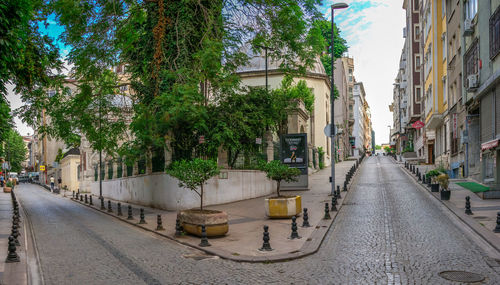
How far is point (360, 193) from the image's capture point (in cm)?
2425

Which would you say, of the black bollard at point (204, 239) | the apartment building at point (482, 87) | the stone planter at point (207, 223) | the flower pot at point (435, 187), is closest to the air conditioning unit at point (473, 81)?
the apartment building at point (482, 87)

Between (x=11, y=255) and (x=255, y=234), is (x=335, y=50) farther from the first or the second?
(x=11, y=255)

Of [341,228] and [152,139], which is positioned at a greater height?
[152,139]

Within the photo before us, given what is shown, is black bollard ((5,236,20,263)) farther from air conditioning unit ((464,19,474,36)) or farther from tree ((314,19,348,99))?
tree ((314,19,348,99))

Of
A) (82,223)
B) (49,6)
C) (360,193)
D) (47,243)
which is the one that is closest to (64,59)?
(49,6)

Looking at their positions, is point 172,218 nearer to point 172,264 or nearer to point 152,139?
point 152,139

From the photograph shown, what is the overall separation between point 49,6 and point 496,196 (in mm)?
20337

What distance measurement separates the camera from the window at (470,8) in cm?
2561

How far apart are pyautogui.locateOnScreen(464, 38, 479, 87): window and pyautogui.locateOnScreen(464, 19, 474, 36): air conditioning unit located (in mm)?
823

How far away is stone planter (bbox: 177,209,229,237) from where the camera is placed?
41.4 feet

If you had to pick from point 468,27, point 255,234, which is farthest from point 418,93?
point 255,234

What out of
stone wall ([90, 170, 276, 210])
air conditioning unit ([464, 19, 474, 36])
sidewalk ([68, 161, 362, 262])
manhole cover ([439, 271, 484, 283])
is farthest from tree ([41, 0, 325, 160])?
manhole cover ([439, 271, 484, 283])

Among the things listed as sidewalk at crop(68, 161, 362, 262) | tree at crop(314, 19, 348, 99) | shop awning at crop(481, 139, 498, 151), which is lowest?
sidewalk at crop(68, 161, 362, 262)

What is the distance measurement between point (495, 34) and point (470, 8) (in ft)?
19.9
